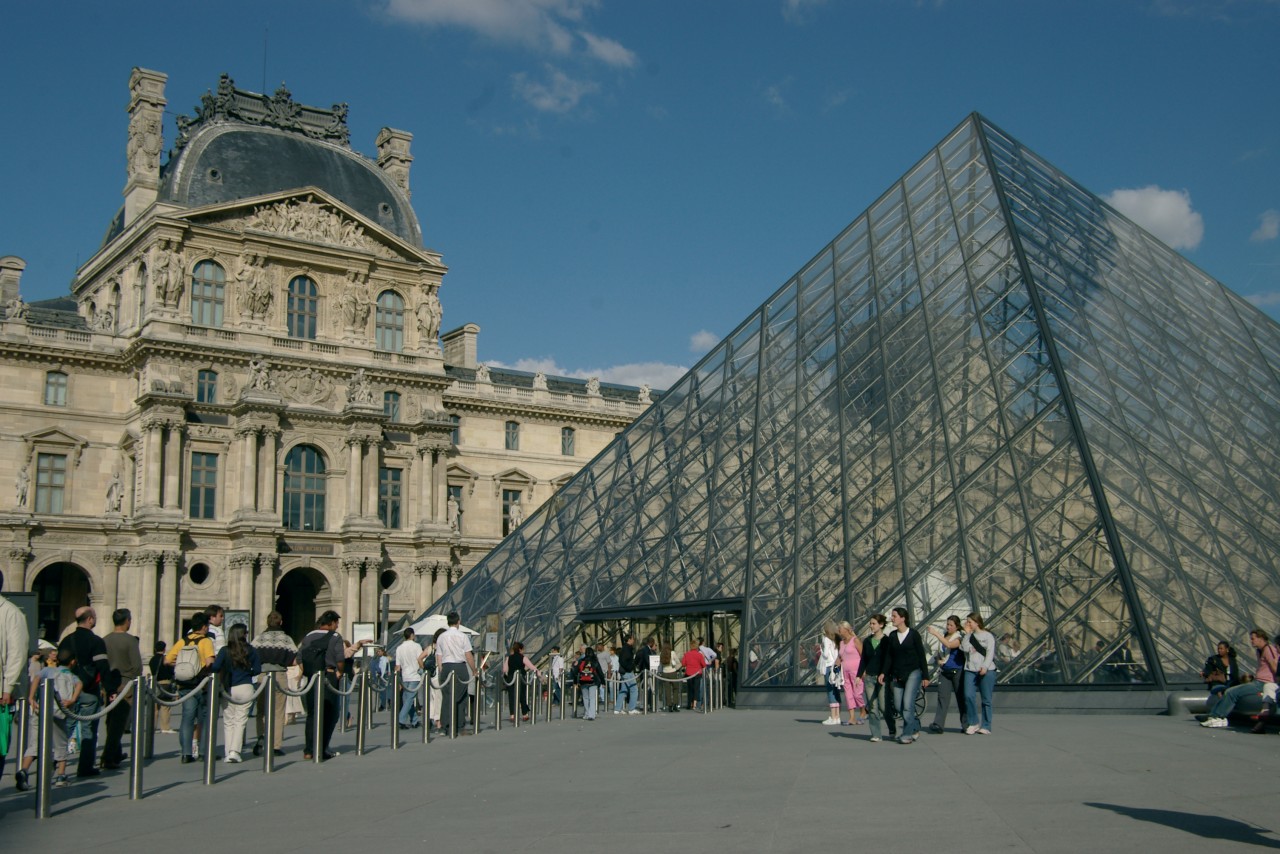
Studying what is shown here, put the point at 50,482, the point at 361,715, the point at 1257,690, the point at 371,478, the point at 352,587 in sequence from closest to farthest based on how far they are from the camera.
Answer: the point at 1257,690 → the point at 361,715 → the point at 50,482 → the point at 352,587 → the point at 371,478

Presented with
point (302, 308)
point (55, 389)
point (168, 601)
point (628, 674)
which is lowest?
point (628, 674)

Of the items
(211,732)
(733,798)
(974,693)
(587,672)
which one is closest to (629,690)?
(587,672)

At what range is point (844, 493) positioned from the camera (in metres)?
20.9

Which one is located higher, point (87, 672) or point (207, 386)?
point (207, 386)

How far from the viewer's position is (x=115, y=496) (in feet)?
151

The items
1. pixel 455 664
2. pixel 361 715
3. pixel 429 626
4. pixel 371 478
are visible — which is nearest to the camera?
pixel 361 715

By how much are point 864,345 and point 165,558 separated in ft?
95.0

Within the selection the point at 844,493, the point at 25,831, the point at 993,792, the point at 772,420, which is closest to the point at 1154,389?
the point at 844,493

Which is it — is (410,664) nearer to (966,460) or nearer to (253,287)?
(966,460)

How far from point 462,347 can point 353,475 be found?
15.1 metres

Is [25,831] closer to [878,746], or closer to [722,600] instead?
[878,746]

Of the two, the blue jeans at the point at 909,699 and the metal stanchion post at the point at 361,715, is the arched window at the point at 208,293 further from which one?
the blue jeans at the point at 909,699

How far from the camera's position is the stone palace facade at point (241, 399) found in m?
45.1

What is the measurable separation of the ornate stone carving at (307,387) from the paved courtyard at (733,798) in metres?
35.4
